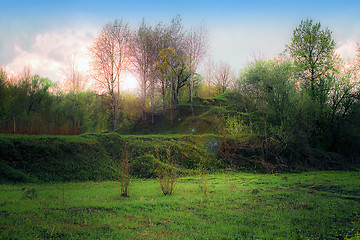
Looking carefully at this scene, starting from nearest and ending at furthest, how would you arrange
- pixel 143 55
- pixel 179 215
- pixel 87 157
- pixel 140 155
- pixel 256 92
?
pixel 179 215
pixel 87 157
pixel 140 155
pixel 256 92
pixel 143 55

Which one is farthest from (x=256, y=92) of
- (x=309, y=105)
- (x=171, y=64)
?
(x=171, y=64)

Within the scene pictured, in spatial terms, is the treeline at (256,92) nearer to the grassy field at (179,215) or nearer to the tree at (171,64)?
the tree at (171,64)

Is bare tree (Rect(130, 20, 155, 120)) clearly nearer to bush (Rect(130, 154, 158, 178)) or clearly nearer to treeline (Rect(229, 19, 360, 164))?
treeline (Rect(229, 19, 360, 164))

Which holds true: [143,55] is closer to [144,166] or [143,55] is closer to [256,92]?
[256,92]

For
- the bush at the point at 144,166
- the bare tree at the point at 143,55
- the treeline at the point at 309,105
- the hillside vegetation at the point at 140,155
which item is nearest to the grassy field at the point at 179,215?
the hillside vegetation at the point at 140,155

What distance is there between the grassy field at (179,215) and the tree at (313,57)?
2183 cm

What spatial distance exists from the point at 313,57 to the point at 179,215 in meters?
31.4

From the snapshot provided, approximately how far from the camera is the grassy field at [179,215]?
6789 millimetres

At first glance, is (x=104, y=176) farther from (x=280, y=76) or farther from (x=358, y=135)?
(x=358, y=135)

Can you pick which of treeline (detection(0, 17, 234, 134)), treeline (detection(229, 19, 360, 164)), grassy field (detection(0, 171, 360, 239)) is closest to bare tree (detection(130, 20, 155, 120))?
treeline (detection(0, 17, 234, 134))

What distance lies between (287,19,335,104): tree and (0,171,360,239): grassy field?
71.6ft

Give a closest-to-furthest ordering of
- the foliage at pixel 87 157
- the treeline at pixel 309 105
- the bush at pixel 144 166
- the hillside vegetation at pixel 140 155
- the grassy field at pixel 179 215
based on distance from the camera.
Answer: the grassy field at pixel 179 215, the foliage at pixel 87 157, the hillside vegetation at pixel 140 155, the bush at pixel 144 166, the treeline at pixel 309 105

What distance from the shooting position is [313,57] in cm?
A: 3173

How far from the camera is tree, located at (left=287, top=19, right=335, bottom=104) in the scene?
30658mm
